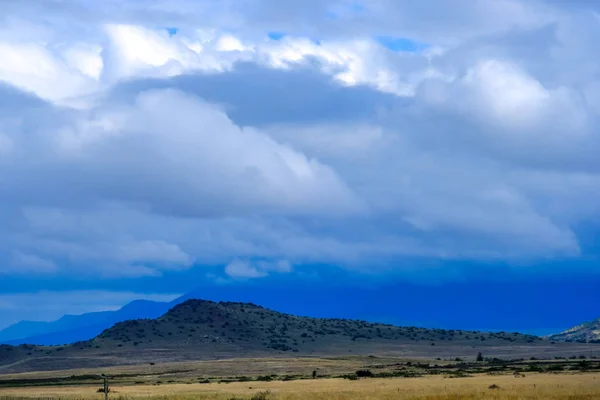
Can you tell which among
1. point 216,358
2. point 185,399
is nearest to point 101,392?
point 185,399

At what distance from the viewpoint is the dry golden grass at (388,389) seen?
74.4m

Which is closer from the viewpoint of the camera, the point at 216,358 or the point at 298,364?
the point at 298,364

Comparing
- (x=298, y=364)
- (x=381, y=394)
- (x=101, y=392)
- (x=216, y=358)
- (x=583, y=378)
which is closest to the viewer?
(x=381, y=394)

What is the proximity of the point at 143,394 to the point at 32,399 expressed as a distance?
10.4m

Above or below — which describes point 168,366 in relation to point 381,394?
above

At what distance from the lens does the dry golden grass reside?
244ft

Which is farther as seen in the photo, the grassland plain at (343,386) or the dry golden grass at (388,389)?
the grassland plain at (343,386)

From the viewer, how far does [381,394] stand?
7981 cm

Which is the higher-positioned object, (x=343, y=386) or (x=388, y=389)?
(x=343, y=386)

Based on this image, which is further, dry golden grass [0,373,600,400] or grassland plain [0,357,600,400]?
grassland plain [0,357,600,400]

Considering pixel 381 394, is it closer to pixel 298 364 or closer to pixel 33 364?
pixel 298 364

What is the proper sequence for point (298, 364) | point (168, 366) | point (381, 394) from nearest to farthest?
point (381, 394) < point (298, 364) < point (168, 366)

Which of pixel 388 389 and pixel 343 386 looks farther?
pixel 343 386

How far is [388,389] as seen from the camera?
86.5m
